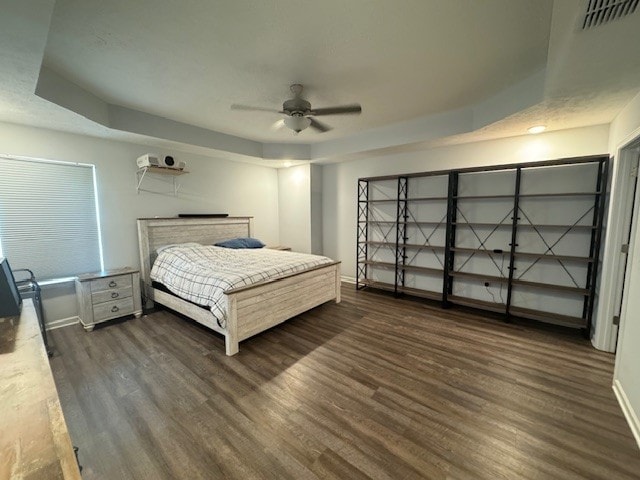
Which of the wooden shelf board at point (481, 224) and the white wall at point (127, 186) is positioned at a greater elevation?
the white wall at point (127, 186)

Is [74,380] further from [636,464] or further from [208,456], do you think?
[636,464]

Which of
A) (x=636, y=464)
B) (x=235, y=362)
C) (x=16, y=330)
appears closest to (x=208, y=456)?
(x=235, y=362)

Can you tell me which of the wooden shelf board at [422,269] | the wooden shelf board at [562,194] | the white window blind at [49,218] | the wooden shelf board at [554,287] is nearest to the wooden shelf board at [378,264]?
the wooden shelf board at [422,269]

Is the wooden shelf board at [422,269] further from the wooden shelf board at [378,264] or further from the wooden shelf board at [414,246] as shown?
the wooden shelf board at [414,246]

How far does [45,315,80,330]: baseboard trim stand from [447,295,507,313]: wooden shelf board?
515 cm

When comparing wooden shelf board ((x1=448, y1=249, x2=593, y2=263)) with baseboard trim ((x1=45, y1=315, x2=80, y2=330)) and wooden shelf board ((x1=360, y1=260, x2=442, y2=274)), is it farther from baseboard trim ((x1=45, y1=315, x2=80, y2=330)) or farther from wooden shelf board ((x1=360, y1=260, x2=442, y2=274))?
baseboard trim ((x1=45, y1=315, x2=80, y2=330))

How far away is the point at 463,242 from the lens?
411cm

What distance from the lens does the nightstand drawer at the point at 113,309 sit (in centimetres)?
334

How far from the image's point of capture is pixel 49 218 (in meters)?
3.31

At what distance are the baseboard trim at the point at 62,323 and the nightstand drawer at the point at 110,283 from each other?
1.98 feet

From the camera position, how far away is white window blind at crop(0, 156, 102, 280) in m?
3.06

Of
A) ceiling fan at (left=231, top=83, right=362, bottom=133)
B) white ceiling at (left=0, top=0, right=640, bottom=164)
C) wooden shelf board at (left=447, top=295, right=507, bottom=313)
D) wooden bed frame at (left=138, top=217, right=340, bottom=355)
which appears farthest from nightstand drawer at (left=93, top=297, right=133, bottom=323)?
wooden shelf board at (left=447, top=295, right=507, bottom=313)

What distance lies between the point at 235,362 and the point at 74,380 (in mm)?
1340

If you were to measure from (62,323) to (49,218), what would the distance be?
1.33 metres
